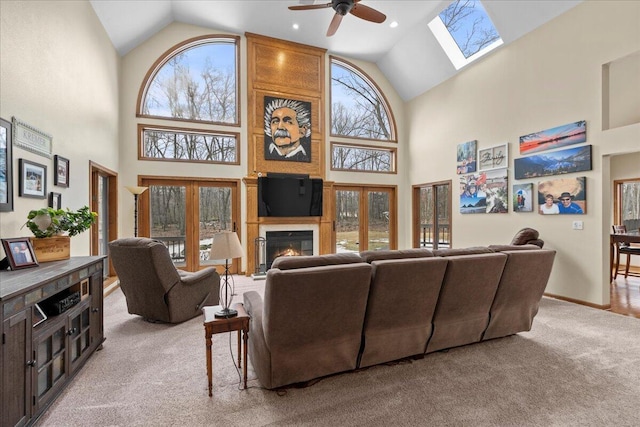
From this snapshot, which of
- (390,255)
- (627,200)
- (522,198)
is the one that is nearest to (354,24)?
(522,198)

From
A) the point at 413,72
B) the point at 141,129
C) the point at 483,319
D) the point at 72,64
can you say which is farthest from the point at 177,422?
the point at 413,72

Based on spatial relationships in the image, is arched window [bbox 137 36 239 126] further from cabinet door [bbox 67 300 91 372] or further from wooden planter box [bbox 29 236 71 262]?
cabinet door [bbox 67 300 91 372]

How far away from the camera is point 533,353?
2.75 metres

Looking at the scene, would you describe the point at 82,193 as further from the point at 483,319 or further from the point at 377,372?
the point at 483,319

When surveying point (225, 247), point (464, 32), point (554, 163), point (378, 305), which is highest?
point (464, 32)

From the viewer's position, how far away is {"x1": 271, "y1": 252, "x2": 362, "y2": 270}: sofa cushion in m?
2.10

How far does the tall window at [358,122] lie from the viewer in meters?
7.44

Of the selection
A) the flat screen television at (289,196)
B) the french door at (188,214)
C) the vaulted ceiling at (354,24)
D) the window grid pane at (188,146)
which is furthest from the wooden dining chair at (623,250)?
the window grid pane at (188,146)

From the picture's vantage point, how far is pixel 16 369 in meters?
1.65

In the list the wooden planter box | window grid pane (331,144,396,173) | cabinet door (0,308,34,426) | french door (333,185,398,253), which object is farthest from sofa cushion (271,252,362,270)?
window grid pane (331,144,396,173)

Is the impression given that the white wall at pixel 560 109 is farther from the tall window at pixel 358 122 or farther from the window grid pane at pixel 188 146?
the window grid pane at pixel 188 146

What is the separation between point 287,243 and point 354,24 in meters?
4.71

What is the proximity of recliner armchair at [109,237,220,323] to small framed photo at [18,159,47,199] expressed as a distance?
81 centimetres

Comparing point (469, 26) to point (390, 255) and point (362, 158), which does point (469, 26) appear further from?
point (390, 255)
